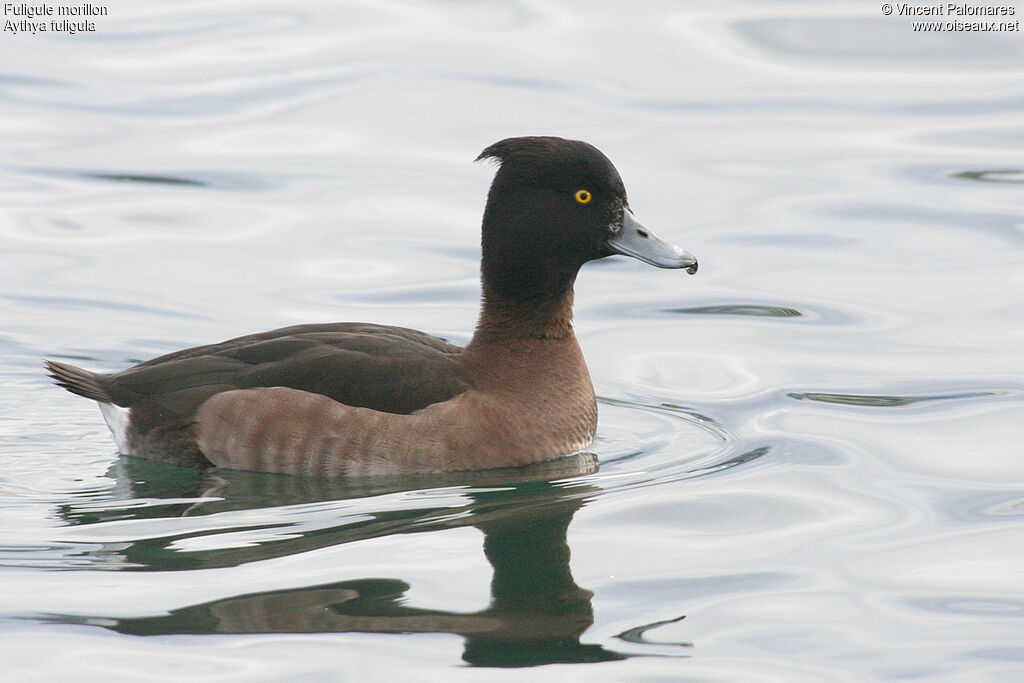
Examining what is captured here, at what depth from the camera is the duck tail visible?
8.50 meters

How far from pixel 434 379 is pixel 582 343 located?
2887 mm

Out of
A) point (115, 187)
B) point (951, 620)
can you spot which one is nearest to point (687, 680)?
point (951, 620)

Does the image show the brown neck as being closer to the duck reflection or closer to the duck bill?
the duck bill

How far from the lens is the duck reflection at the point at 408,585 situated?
6.06 metres

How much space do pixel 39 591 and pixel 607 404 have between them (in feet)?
13.5

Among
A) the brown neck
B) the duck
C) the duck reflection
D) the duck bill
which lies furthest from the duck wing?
the duck bill

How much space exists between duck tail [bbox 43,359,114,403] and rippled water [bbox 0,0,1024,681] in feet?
1.14

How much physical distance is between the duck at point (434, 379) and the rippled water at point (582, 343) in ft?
0.54

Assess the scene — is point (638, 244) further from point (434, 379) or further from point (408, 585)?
point (408, 585)

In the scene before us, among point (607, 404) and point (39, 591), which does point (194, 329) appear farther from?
point (39, 591)

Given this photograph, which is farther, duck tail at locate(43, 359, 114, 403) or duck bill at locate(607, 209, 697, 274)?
Answer: duck bill at locate(607, 209, 697, 274)

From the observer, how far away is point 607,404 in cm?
973

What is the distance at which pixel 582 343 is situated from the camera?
10977 mm

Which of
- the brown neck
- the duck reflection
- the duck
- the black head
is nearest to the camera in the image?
the duck reflection
